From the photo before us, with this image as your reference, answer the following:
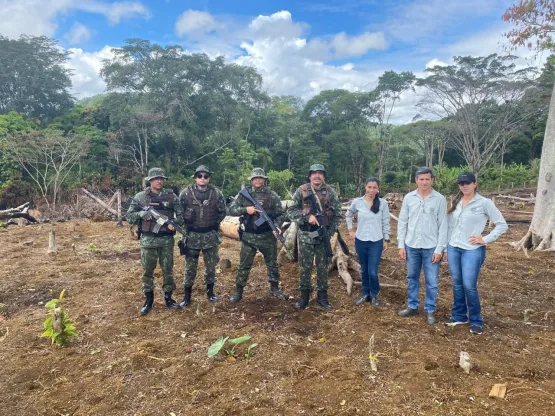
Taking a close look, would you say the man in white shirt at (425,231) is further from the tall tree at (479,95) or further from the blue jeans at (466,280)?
the tall tree at (479,95)

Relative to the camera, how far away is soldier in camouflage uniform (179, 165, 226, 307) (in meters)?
4.86

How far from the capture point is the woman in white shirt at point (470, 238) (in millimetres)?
3828

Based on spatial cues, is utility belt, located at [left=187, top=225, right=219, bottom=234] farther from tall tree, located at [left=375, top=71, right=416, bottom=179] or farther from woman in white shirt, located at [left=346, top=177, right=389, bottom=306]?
tall tree, located at [left=375, top=71, right=416, bottom=179]

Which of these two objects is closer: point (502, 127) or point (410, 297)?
point (410, 297)

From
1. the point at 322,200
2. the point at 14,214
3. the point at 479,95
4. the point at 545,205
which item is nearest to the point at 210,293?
the point at 322,200

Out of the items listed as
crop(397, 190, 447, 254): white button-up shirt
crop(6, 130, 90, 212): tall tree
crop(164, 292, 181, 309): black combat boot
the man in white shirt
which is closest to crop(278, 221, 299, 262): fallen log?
crop(164, 292, 181, 309): black combat boot

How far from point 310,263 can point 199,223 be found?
162cm

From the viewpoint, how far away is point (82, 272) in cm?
667

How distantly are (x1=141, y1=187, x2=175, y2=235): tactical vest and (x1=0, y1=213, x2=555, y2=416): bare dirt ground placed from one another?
1.13 m

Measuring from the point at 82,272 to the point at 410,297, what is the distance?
5.78 m

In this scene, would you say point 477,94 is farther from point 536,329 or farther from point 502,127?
point 536,329

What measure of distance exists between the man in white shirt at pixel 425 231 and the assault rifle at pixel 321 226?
0.93m

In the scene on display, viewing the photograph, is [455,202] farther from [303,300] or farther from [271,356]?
[271,356]

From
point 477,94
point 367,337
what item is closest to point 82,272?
point 367,337
